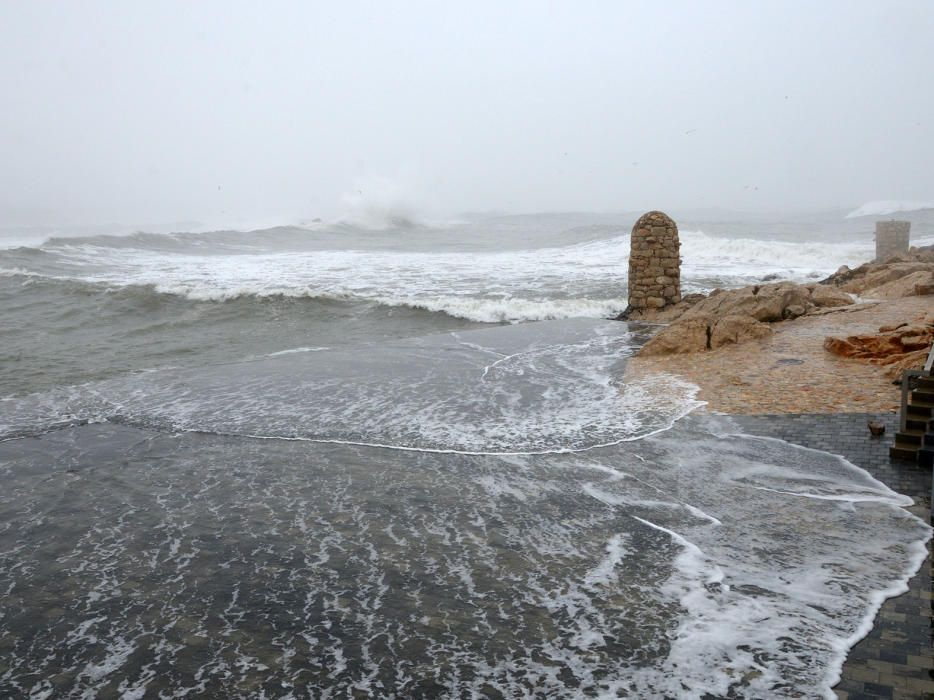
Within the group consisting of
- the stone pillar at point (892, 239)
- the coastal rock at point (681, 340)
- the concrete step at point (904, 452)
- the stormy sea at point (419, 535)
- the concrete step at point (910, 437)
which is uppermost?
the stone pillar at point (892, 239)

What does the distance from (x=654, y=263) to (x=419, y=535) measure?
32.1 ft

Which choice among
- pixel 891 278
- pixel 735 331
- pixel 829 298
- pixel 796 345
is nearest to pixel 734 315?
pixel 735 331

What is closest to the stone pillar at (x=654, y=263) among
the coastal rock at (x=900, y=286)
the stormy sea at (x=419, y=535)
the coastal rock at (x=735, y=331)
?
the coastal rock at (x=735, y=331)

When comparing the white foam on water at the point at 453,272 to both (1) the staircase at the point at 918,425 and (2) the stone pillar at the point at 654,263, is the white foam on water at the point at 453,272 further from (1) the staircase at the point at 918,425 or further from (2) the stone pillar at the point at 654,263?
(1) the staircase at the point at 918,425

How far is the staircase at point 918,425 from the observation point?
5.12 metres

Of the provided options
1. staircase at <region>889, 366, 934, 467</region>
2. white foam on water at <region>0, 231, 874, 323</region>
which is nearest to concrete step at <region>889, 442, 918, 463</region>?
staircase at <region>889, 366, 934, 467</region>

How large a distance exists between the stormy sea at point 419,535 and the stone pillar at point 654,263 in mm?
3412

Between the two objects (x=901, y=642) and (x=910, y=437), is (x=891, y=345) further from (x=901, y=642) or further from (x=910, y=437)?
(x=901, y=642)

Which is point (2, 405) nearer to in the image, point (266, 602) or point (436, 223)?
point (266, 602)

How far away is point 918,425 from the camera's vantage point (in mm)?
5258

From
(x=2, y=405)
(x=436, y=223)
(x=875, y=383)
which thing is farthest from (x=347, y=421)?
(x=436, y=223)

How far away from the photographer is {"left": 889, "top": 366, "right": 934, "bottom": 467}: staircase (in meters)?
5.12

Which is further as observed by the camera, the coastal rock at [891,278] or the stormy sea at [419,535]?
the coastal rock at [891,278]

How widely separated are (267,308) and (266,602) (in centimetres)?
1337
